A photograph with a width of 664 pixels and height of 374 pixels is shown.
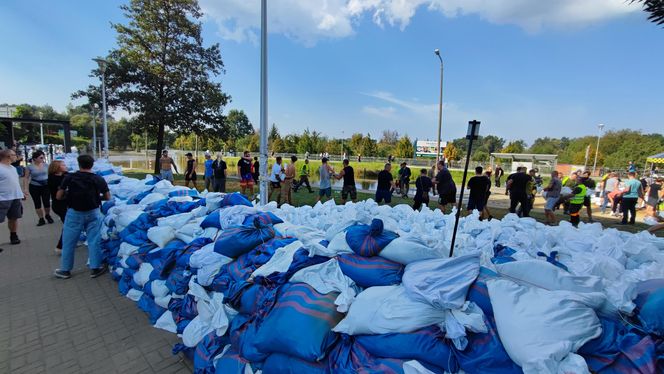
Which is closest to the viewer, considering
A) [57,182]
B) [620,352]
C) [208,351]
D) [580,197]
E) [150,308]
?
[620,352]

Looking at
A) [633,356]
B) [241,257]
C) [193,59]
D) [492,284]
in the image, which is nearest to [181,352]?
[241,257]

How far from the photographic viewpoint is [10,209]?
5.17 meters

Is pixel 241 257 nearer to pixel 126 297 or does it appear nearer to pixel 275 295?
pixel 275 295

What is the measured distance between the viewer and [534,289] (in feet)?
4.95

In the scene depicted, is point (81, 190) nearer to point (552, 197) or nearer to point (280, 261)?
point (280, 261)

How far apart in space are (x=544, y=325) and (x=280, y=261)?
4.96 ft

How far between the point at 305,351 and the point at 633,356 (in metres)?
1.32

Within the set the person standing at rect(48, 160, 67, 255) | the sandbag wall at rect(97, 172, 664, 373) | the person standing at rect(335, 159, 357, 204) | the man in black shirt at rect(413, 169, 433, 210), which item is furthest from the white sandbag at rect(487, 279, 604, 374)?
the person standing at rect(335, 159, 357, 204)

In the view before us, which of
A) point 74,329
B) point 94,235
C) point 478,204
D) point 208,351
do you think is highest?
point 478,204

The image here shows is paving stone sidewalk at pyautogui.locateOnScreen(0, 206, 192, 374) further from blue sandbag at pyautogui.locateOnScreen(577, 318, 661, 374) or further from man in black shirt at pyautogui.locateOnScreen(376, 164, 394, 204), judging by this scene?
man in black shirt at pyautogui.locateOnScreen(376, 164, 394, 204)

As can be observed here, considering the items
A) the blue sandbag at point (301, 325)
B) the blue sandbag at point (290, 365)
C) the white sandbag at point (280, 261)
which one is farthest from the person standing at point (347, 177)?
the blue sandbag at point (290, 365)

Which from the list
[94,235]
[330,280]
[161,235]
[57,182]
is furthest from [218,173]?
[330,280]

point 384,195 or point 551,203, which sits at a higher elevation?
point 551,203

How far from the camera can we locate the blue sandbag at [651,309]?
4.16 feet
